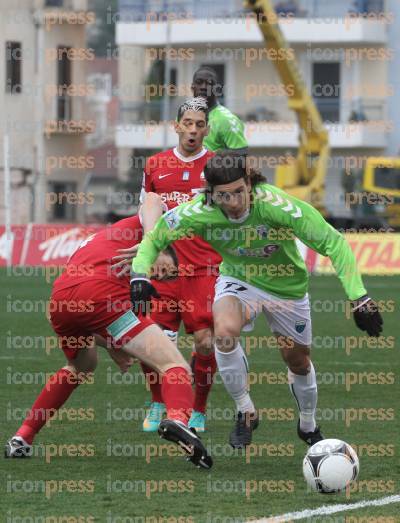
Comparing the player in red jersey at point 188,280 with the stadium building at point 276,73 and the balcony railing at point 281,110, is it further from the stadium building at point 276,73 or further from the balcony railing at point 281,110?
the balcony railing at point 281,110

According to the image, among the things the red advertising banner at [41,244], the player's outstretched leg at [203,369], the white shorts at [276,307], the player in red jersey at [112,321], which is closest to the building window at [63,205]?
the red advertising banner at [41,244]

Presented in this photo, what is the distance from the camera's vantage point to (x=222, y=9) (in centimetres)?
4731

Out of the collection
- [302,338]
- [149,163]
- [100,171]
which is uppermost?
[149,163]

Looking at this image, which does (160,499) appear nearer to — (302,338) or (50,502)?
(50,502)

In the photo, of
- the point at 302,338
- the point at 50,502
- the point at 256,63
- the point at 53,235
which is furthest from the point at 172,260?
the point at 256,63

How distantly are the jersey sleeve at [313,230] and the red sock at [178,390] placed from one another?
3.23 feet

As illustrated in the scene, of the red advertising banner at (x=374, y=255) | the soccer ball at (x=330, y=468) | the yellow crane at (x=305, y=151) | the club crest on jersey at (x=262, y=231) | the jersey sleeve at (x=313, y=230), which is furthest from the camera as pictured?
the yellow crane at (x=305, y=151)

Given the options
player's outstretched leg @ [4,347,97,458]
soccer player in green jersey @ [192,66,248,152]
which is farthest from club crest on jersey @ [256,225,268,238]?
soccer player in green jersey @ [192,66,248,152]

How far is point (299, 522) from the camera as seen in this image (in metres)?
6.42

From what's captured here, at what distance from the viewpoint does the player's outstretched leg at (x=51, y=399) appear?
8.32 m

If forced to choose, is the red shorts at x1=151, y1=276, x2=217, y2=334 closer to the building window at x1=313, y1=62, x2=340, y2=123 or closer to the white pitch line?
the white pitch line

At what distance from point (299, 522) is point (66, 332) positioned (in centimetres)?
219

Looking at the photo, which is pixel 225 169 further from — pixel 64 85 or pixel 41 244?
pixel 64 85

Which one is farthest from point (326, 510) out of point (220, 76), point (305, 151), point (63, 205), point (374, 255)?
point (63, 205)
